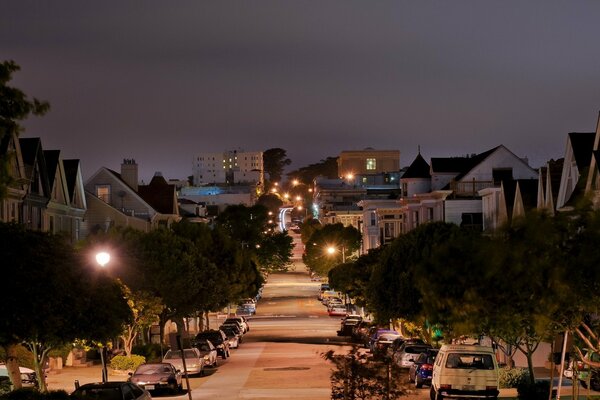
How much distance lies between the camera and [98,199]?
91.6m

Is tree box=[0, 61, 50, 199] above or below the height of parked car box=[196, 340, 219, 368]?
above

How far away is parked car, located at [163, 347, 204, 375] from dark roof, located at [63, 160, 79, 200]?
2108cm

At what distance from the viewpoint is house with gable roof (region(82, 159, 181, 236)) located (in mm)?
91562

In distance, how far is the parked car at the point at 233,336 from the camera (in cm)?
7681

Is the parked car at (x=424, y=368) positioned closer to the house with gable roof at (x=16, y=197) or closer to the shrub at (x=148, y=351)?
the shrub at (x=148, y=351)

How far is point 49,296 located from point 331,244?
5186 inches

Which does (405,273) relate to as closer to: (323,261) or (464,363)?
(464,363)

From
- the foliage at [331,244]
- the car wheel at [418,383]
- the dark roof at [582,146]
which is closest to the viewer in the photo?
the car wheel at [418,383]

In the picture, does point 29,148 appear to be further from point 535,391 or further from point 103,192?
point 103,192

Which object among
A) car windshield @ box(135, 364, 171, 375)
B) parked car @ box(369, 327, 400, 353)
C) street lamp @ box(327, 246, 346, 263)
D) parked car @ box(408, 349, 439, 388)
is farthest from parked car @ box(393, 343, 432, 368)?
street lamp @ box(327, 246, 346, 263)

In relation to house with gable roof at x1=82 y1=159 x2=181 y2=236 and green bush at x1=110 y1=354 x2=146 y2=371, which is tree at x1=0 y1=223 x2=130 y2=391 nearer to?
green bush at x1=110 y1=354 x2=146 y2=371

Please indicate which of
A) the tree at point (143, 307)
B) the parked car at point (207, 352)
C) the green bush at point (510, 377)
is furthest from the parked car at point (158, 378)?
the tree at point (143, 307)

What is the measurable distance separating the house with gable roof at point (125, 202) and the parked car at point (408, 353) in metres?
39.0

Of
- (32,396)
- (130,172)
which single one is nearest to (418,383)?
(32,396)
